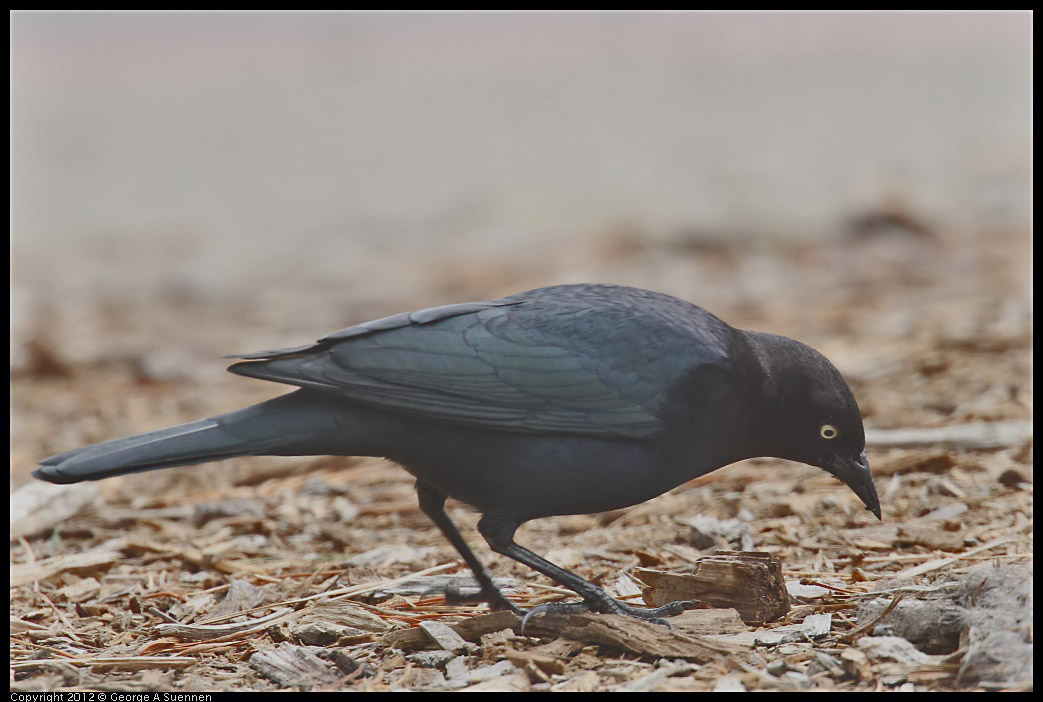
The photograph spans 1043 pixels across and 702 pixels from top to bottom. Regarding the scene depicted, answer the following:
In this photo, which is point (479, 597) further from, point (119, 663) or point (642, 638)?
point (119, 663)

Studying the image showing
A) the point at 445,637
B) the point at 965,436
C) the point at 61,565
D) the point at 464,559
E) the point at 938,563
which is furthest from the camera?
the point at 965,436

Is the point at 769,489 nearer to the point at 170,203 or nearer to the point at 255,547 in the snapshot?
the point at 255,547

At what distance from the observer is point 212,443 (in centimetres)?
423

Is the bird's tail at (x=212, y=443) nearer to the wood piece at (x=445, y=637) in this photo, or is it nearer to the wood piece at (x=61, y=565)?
the wood piece at (x=445, y=637)

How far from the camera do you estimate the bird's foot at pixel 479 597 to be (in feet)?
15.2

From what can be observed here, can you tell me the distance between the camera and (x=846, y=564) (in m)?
4.80

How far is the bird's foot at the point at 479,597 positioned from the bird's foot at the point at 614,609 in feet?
0.88

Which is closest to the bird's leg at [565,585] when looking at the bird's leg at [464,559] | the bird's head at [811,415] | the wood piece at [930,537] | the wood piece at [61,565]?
the bird's leg at [464,559]

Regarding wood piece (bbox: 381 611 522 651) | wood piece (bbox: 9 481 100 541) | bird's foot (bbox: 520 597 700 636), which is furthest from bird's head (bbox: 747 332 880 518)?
wood piece (bbox: 9 481 100 541)

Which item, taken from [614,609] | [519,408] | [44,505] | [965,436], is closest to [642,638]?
[614,609]

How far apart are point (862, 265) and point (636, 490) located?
6720mm

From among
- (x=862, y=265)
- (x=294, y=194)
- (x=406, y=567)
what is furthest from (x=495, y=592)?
(x=294, y=194)

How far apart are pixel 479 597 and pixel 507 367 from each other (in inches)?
36.4

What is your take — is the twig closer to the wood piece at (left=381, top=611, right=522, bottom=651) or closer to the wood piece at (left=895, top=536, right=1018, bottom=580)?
the wood piece at (left=895, top=536, right=1018, bottom=580)
